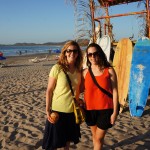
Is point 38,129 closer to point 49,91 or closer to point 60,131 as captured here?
point 60,131

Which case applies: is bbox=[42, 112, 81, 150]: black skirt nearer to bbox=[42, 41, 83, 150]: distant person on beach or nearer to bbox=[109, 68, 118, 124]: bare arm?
bbox=[42, 41, 83, 150]: distant person on beach

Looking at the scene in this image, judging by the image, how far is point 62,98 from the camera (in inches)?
121

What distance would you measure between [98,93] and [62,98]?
0.42m

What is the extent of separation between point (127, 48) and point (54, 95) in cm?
416

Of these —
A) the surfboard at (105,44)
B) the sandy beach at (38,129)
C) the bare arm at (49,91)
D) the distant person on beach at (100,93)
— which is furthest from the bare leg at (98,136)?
the surfboard at (105,44)

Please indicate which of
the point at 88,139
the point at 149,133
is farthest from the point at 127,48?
the point at 88,139

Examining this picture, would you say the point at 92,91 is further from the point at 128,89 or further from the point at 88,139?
the point at 128,89

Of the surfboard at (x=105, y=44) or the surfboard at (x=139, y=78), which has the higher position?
the surfboard at (x=105, y=44)

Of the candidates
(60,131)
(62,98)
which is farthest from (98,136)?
(62,98)

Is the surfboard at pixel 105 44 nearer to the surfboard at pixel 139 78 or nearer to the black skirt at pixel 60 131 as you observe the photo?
the surfboard at pixel 139 78

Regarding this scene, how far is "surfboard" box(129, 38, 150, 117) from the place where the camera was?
6254 mm

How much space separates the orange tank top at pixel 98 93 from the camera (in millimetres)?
3092

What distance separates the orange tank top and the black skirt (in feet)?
0.94

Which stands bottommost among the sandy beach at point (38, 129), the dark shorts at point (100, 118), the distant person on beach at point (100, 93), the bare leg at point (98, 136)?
the sandy beach at point (38, 129)
